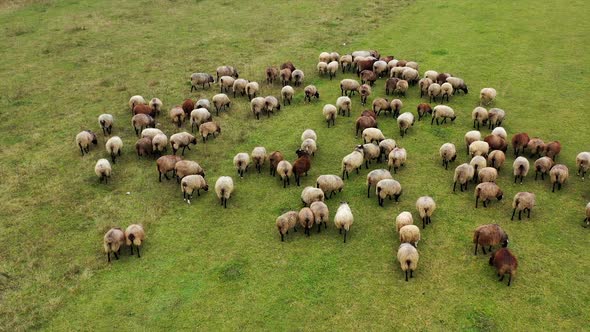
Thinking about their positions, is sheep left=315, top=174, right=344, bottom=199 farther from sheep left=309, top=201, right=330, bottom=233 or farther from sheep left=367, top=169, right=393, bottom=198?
sheep left=309, top=201, right=330, bottom=233

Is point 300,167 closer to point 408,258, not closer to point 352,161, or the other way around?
point 352,161

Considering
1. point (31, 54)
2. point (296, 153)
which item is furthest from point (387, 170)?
point (31, 54)

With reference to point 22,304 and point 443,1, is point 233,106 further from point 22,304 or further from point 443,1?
point 443,1

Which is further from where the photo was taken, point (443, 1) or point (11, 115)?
point (443, 1)

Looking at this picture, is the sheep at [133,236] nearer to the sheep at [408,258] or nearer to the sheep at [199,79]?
the sheep at [408,258]

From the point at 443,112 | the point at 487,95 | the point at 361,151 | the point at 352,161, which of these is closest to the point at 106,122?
the point at 352,161

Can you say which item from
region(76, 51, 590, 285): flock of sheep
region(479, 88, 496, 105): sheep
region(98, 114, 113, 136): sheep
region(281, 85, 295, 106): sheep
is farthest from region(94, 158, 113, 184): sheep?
region(479, 88, 496, 105): sheep
